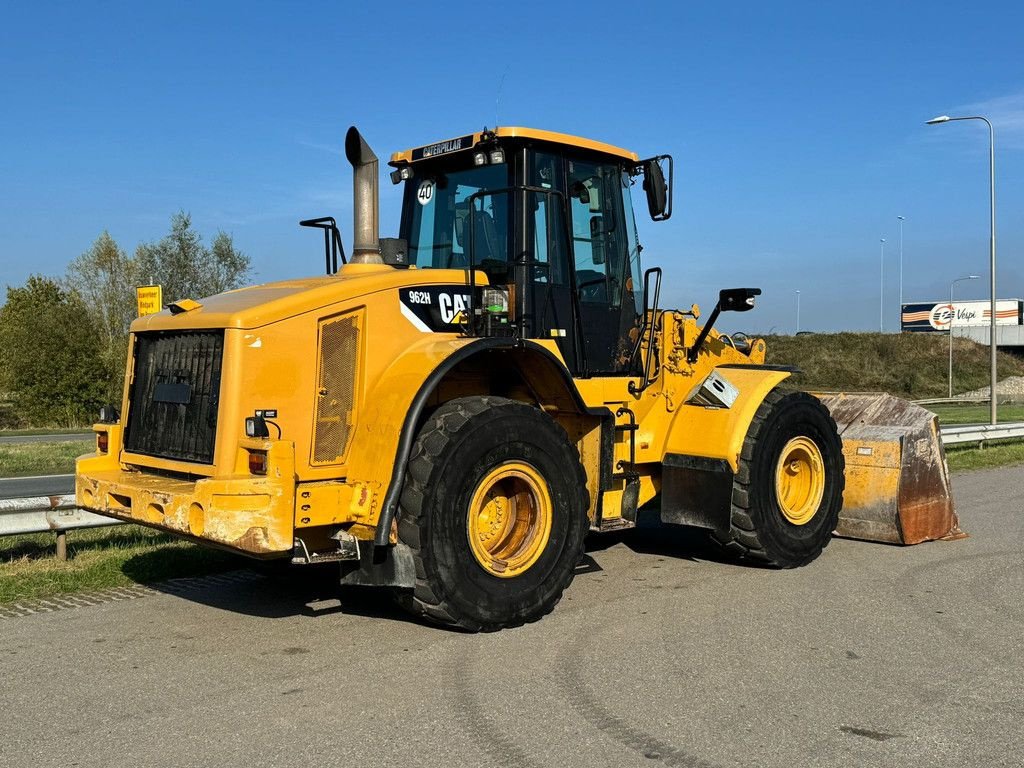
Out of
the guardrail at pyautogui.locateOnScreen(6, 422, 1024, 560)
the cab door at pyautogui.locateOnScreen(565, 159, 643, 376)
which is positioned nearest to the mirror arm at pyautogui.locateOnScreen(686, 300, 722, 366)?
the cab door at pyautogui.locateOnScreen(565, 159, 643, 376)

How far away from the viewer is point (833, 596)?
662cm

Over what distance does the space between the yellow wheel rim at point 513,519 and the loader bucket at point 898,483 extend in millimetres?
3676

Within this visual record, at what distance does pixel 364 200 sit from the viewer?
6488mm

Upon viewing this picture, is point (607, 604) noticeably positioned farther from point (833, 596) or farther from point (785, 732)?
point (785, 732)

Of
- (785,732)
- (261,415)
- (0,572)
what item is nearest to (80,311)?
(0,572)

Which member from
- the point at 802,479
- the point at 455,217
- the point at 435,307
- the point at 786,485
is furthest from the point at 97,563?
the point at 802,479

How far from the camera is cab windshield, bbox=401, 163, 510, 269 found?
22.4 ft

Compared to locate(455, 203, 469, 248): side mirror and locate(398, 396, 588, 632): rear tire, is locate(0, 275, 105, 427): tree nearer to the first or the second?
locate(455, 203, 469, 248): side mirror

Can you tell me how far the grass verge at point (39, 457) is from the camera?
17.1 m

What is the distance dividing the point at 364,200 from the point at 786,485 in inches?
163

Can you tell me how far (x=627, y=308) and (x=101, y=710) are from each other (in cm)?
463

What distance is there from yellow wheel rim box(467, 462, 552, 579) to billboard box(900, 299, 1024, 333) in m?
74.9

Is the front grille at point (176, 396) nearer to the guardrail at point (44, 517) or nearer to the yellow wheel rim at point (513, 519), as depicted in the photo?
the guardrail at point (44, 517)

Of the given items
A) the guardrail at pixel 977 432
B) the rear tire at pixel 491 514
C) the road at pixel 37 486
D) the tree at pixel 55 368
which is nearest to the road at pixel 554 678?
the rear tire at pixel 491 514
